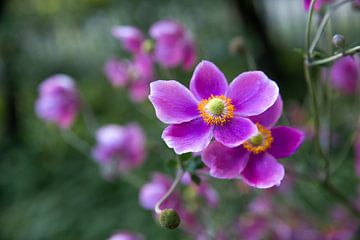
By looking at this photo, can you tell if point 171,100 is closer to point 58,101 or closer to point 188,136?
point 188,136

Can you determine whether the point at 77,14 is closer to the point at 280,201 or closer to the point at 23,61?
the point at 23,61

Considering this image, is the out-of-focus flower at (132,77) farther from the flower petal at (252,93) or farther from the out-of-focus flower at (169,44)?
the flower petal at (252,93)

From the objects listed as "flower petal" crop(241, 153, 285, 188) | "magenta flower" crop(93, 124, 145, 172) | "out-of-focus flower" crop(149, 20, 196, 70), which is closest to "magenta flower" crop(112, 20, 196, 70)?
"out-of-focus flower" crop(149, 20, 196, 70)

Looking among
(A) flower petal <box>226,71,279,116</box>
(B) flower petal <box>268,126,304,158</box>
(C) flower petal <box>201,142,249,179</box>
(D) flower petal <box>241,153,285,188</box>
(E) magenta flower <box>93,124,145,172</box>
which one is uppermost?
(A) flower petal <box>226,71,279,116</box>

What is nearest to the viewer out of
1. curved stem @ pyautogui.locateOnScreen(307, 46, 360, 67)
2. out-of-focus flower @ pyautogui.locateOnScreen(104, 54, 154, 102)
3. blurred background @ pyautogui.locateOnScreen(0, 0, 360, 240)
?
curved stem @ pyautogui.locateOnScreen(307, 46, 360, 67)

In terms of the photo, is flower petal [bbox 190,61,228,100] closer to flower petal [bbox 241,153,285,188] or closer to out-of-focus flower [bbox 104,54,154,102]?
flower petal [bbox 241,153,285,188]

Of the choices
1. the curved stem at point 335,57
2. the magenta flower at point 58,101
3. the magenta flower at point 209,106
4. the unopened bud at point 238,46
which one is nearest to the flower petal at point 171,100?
the magenta flower at point 209,106

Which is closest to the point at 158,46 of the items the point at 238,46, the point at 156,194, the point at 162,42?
the point at 162,42
